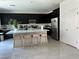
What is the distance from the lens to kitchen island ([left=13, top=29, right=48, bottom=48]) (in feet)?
19.7

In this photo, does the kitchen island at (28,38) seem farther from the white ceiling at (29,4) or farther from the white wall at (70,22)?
the white ceiling at (29,4)

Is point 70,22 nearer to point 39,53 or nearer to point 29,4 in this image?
point 39,53

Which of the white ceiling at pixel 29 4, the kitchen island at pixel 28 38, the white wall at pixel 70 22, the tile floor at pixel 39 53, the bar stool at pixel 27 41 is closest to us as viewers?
the tile floor at pixel 39 53

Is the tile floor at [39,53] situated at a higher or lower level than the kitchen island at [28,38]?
lower

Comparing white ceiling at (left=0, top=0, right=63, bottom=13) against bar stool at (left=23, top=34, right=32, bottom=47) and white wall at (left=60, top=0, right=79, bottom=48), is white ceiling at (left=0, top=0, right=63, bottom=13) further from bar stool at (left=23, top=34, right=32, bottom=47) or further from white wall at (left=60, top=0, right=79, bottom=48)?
bar stool at (left=23, top=34, right=32, bottom=47)

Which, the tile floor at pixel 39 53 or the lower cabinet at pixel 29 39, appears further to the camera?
the lower cabinet at pixel 29 39

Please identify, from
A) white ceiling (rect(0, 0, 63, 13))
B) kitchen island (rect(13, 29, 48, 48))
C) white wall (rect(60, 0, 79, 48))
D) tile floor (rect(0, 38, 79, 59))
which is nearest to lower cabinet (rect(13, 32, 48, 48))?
kitchen island (rect(13, 29, 48, 48))

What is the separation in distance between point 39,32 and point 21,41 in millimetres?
1155

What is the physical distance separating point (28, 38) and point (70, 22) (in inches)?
103

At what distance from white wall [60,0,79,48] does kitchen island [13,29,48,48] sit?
1.52 metres

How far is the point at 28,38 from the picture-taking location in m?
6.17

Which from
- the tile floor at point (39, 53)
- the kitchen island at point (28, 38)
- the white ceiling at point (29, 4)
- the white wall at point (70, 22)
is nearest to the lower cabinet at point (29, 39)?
the kitchen island at point (28, 38)

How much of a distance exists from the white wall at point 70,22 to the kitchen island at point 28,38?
4.99 ft

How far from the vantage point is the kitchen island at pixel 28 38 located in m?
6.02
